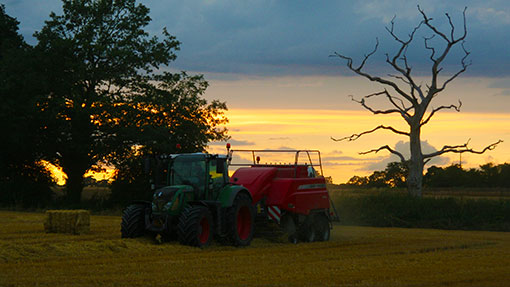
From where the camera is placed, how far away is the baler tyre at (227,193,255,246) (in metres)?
19.3

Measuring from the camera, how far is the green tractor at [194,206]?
18453 millimetres

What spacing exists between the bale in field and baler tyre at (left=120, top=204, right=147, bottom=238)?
3.86 meters

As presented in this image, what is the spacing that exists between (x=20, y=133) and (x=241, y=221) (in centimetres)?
2429

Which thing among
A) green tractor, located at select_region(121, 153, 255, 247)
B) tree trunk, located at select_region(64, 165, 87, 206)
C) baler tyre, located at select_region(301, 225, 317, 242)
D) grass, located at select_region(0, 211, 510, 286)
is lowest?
grass, located at select_region(0, 211, 510, 286)

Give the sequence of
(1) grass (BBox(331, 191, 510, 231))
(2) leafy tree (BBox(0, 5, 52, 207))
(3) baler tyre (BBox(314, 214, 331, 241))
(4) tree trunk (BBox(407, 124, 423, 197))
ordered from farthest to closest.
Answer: (2) leafy tree (BBox(0, 5, 52, 207)), (4) tree trunk (BBox(407, 124, 423, 197)), (1) grass (BBox(331, 191, 510, 231)), (3) baler tyre (BBox(314, 214, 331, 241))

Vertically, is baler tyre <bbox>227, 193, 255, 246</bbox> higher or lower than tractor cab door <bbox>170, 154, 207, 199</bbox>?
lower

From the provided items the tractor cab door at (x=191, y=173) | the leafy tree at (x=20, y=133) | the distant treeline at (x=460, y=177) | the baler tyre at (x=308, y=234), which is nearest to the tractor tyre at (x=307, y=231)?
the baler tyre at (x=308, y=234)

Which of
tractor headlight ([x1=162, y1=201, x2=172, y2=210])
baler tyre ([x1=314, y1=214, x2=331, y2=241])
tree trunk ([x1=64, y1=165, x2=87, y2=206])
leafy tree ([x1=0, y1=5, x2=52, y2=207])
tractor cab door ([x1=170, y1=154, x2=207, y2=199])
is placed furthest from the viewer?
tree trunk ([x1=64, y1=165, x2=87, y2=206])

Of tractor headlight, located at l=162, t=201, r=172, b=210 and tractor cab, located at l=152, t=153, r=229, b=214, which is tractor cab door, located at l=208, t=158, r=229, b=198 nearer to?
tractor cab, located at l=152, t=153, r=229, b=214

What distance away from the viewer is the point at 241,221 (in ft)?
A: 66.3

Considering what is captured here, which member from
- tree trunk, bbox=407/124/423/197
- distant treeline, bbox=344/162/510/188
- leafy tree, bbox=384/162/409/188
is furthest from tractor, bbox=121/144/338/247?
leafy tree, bbox=384/162/409/188

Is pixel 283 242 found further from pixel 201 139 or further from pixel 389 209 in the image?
pixel 201 139

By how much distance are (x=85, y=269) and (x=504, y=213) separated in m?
26.0

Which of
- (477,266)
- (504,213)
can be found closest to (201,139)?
(504,213)
